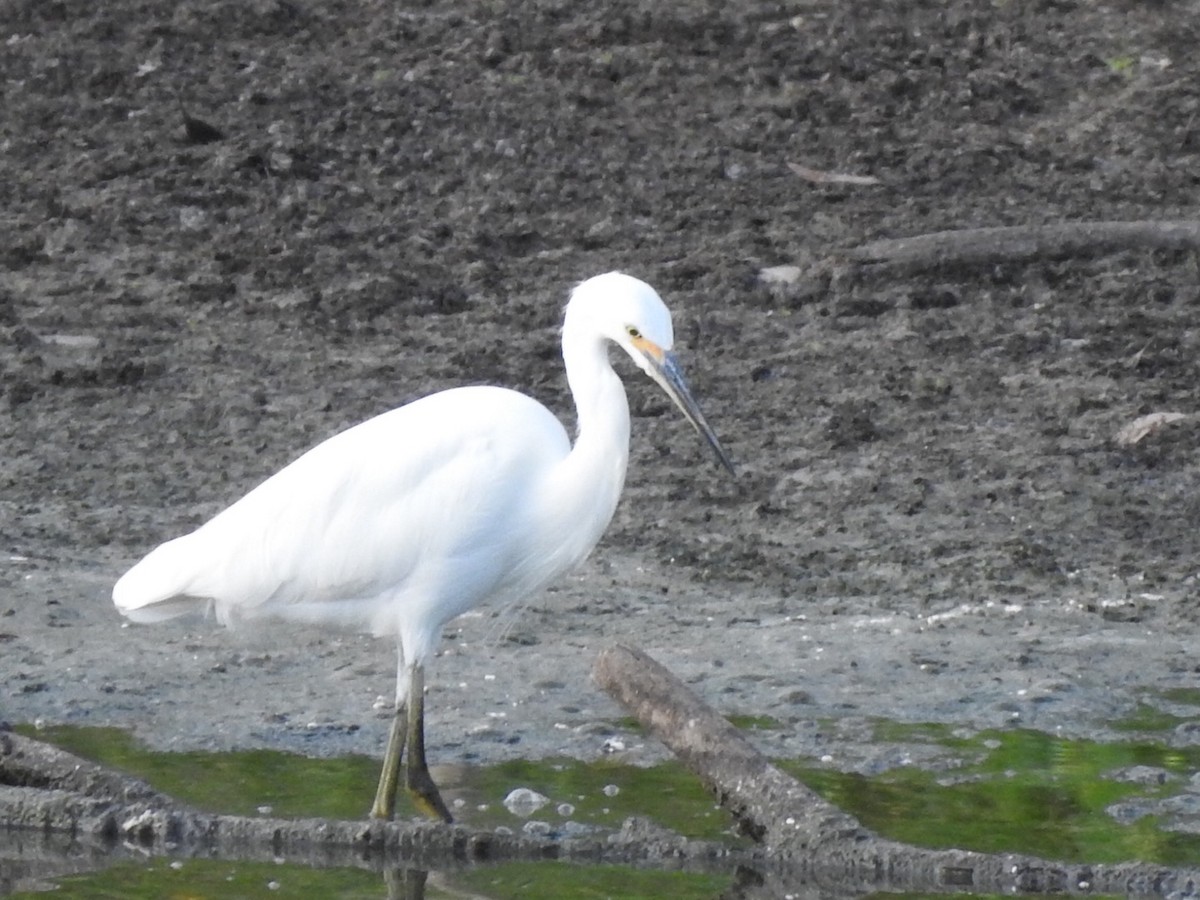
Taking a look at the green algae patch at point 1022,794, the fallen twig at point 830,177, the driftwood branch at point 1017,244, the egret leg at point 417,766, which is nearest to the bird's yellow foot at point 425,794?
the egret leg at point 417,766

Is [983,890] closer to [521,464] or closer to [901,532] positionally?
[521,464]

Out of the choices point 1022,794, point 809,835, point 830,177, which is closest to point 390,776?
point 809,835

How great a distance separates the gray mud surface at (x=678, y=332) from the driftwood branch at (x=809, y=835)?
108cm

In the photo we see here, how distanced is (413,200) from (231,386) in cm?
203

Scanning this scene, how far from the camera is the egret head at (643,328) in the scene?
19.1ft

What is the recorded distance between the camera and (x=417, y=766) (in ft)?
19.9

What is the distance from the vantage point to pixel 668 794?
609 cm

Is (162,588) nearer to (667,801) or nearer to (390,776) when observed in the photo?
(390,776)

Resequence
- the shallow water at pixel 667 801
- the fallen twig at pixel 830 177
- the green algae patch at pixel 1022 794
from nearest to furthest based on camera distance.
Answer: the shallow water at pixel 667 801 < the green algae patch at pixel 1022 794 < the fallen twig at pixel 830 177

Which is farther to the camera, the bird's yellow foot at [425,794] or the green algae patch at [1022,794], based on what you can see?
the bird's yellow foot at [425,794]

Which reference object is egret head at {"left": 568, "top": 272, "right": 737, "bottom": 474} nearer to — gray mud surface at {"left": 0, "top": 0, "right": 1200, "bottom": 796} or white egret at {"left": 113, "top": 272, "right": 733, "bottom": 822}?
white egret at {"left": 113, "top": 272, "right": 733, "bottom": 822}

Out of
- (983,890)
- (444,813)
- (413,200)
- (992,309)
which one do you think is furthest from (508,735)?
(413,200)

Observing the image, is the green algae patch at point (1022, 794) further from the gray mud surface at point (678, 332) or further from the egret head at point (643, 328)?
the egret head at point (643, 328)

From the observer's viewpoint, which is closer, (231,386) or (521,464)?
(521,464)
